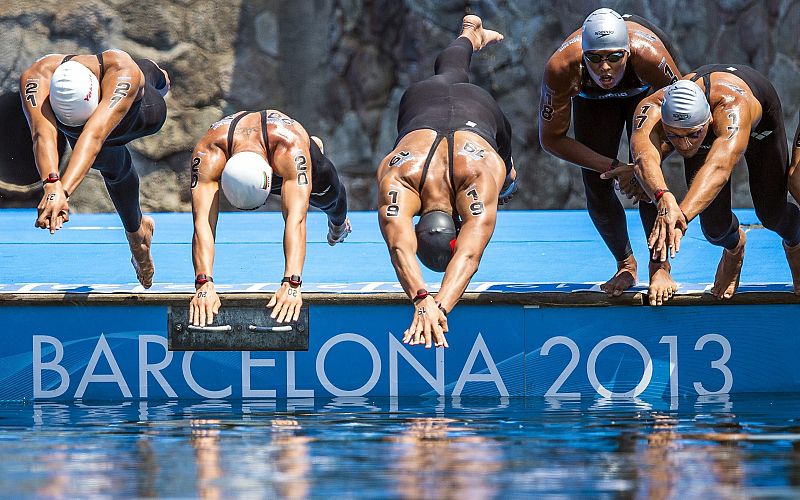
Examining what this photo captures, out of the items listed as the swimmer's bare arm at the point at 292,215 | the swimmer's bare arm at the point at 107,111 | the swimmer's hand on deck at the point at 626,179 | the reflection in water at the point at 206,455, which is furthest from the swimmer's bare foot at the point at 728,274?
the swimmer's bare arm at the point at 107,111

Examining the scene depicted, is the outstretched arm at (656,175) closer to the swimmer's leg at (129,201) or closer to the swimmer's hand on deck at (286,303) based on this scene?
the swimmer's hand on deck at (286,303)

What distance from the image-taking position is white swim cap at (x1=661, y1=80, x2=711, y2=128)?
6270 mm

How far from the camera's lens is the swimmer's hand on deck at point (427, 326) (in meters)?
6.02

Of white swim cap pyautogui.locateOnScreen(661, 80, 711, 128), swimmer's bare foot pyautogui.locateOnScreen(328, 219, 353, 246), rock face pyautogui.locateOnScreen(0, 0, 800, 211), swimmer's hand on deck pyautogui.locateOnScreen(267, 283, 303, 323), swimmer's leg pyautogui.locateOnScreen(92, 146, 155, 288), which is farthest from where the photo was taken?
rock face pyautogui.locateOnScreen(0, 0, 800, 211)

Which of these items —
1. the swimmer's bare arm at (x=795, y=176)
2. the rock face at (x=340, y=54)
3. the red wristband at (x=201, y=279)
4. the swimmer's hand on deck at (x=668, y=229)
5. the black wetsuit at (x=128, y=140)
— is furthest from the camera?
the rock face at (x=340, y=54)

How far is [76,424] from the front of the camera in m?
5.73

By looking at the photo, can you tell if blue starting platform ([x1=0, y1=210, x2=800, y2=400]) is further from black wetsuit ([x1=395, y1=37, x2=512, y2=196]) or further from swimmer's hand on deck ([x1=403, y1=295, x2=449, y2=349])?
black wetsuit ([x1=395, y1=37, x2=512, y2=196])

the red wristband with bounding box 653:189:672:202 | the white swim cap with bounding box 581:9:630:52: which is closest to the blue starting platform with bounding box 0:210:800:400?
the red wristband with bounding box 653:189:672:202

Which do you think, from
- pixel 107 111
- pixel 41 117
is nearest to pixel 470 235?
pixel 107 111

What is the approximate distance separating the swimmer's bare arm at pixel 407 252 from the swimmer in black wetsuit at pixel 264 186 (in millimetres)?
494

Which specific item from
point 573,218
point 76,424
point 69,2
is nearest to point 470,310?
point 76,424

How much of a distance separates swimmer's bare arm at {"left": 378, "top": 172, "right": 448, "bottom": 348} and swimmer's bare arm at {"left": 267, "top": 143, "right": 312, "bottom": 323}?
46 cm

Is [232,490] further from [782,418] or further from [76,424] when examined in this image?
[782,418]

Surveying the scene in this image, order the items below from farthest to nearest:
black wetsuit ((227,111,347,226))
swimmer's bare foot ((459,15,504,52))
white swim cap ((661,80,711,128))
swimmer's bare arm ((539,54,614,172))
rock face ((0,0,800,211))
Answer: rock face ((0,0,800,211)), swimmer's bare foot ((459,15,504,52)), black wetsuit ((227,111,347,226)), swimmer's bare arm ((539,54,614,172)), white swim cap ((661,80,711,128))
